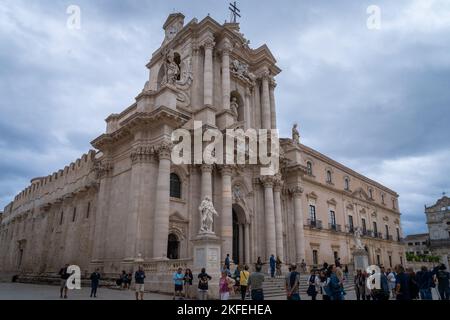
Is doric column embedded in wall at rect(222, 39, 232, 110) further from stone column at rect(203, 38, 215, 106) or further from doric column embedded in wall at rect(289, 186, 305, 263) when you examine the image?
doric column embedded in wall at rect(289, 186, 305, 263)

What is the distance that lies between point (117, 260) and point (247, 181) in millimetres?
10360

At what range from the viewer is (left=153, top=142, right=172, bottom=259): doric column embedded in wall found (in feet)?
64.0

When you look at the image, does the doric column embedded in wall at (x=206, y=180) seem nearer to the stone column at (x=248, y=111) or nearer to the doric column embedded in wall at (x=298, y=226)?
the stone column at (x=248, y=111)

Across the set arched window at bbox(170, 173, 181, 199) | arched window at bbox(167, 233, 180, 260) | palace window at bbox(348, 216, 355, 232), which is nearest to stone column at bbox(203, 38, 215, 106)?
arched window at bbox(170, 173, 181, 199)

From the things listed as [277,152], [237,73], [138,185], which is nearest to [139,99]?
[138,185]

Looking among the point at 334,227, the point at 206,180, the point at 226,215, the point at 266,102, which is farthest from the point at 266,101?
the point at 334,227

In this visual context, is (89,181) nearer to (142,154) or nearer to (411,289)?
(142,154)

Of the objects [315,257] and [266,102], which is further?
[315,257]

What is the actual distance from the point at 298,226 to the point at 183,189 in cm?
1183

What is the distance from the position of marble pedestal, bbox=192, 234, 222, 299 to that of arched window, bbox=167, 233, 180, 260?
6.67m

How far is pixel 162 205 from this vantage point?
20.2m

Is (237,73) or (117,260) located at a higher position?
(237,73)

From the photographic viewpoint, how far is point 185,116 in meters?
24.1

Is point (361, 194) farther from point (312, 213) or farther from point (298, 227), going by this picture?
point (298, 227)
